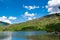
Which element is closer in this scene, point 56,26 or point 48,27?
point 56,26

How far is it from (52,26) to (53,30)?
531cm

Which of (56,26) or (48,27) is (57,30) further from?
(48,27)

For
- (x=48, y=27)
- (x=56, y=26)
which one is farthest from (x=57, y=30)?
(x=48, y=27)

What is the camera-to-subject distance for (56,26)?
471 feet

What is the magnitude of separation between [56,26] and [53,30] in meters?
4.47

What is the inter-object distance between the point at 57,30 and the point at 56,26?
461 centimetres

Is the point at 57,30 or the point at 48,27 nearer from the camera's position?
the point at 57,30

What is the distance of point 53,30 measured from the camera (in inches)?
5699

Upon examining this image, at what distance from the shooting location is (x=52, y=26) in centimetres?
14888

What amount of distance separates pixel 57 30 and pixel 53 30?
208 inches

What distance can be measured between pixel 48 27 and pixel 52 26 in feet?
17.1

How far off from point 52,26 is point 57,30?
965 cm
